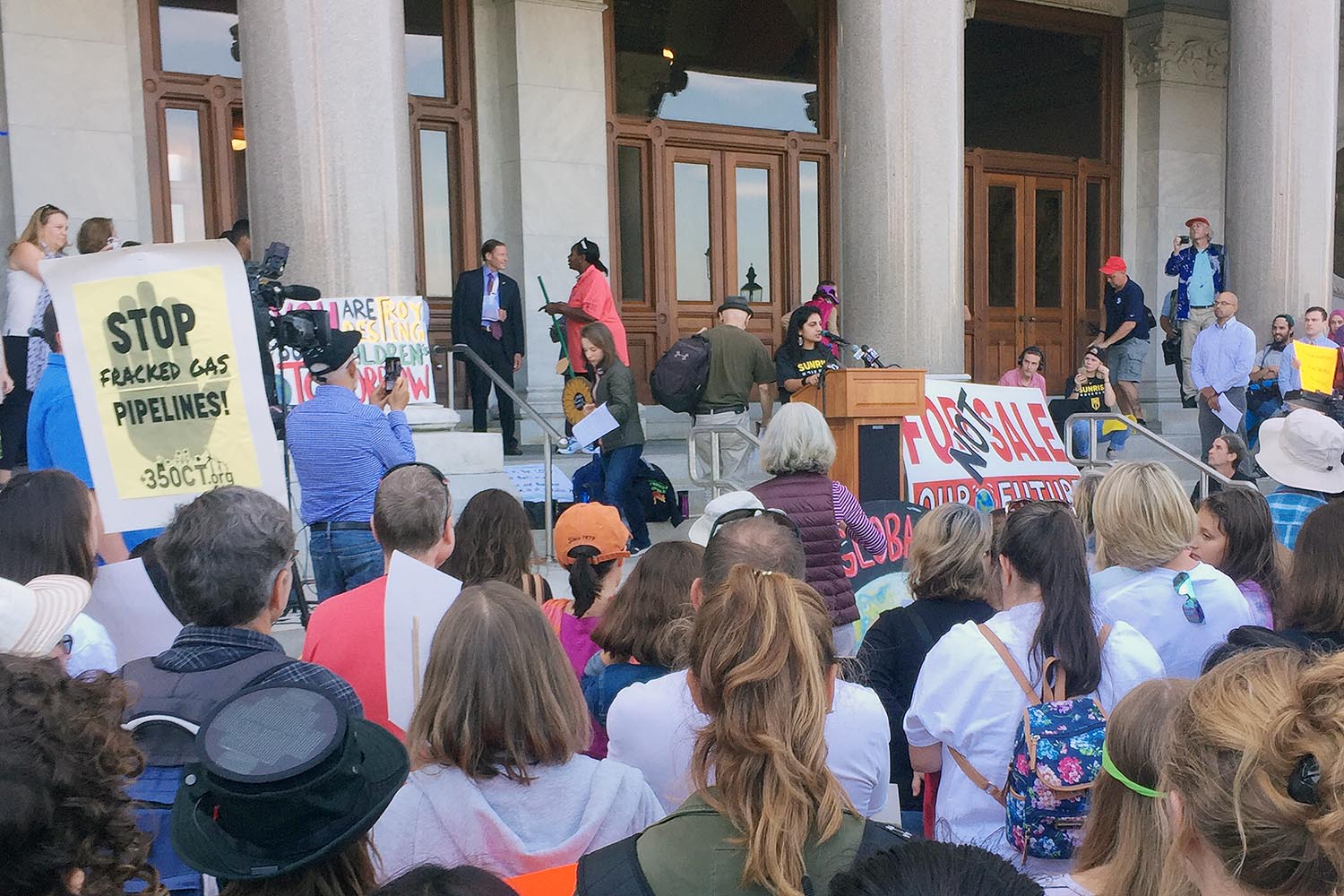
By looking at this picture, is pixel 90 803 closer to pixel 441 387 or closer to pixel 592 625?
pixel 592 625

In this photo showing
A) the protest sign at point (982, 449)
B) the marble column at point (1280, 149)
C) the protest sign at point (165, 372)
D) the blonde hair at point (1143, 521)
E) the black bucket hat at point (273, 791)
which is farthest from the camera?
the marble column at point (1280, 149)

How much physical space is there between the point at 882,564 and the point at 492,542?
11.7ft

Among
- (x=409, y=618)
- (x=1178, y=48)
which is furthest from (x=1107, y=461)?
(x=409, y=618)

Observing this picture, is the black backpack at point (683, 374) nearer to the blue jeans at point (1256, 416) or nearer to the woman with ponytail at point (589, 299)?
the woman with ponytail at point (589, 299)

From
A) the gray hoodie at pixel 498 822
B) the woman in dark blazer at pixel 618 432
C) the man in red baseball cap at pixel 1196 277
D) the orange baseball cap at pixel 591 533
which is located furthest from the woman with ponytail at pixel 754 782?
the man in red baseball cap at pixel 1196 277

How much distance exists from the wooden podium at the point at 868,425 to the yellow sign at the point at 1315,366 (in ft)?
18.7

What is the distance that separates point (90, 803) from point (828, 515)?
4.16 metres

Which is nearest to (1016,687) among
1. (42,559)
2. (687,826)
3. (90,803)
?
(687,826)

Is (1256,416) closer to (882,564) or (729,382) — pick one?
(729,382)

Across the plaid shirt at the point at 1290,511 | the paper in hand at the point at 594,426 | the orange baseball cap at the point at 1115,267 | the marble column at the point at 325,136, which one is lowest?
the plaid shirt at the point at 1290,511

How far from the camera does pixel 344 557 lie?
5.50m

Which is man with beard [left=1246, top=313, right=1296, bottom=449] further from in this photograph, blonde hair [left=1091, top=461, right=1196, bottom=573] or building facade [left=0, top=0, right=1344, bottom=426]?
blonde hair [left=1091, top=461, right=1196, bottom=573]

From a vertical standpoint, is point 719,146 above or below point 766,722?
above

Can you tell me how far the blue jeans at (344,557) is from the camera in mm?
5469
